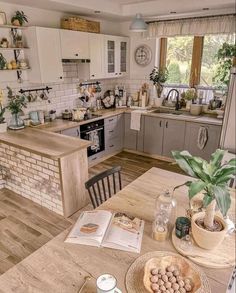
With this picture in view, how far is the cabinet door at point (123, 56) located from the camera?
4418 mm

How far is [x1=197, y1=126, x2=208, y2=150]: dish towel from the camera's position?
3.60 meters

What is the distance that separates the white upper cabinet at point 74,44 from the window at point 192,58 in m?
1.48

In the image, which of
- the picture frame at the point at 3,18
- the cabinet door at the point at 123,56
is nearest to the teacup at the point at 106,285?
the picture frame at the point at 3,18

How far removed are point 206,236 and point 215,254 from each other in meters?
0.12

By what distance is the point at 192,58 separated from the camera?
13.4 ft

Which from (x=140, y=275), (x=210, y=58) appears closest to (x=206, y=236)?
(x=140, y=275)

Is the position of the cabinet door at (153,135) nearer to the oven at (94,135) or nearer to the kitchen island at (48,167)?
the oven at (94,135)

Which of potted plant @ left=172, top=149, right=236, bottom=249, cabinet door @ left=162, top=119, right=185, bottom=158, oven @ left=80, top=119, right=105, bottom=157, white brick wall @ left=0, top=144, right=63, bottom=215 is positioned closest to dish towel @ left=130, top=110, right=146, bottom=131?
cabinet door @ left=162, top=119, right=185, bottom=158

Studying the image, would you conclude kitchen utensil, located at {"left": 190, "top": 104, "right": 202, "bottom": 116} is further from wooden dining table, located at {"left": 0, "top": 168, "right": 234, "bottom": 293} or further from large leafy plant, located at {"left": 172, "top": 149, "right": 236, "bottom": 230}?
large leafy plant, located at {"left": 172, "top": 149, "right": 236, "bottom": 230}

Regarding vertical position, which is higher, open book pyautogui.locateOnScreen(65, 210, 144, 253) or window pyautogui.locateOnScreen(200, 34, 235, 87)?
window pyautogui.locateOnScreen(200, 34, 235, 87)

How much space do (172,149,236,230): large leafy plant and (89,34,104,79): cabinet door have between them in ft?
10.7

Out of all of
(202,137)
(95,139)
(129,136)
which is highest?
(202,137)

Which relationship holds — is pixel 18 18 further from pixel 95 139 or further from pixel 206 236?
pixel 206 236

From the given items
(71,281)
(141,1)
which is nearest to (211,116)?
(141,1)
